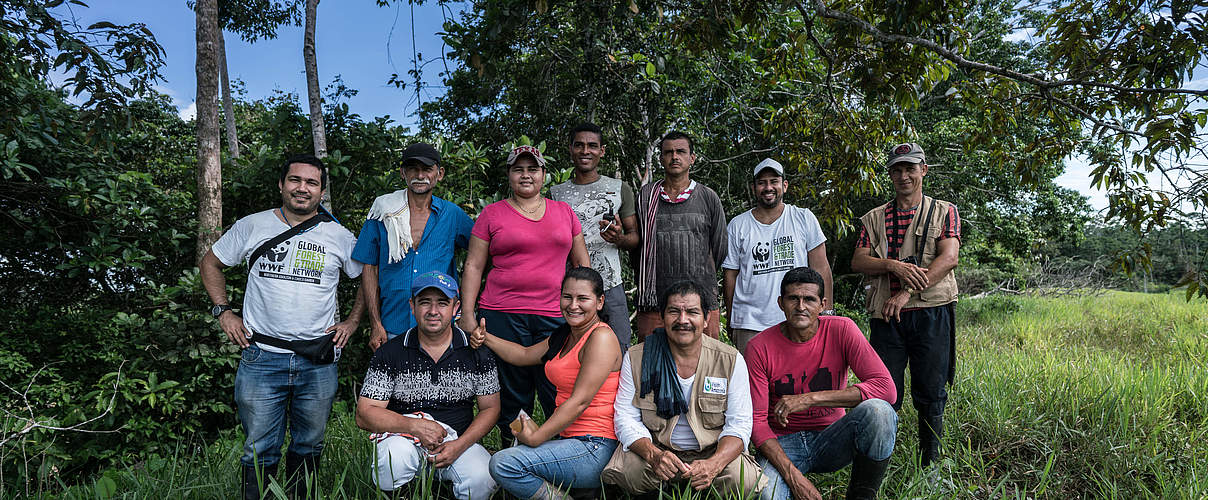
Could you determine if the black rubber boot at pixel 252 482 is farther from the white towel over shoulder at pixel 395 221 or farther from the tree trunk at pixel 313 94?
the tree trunk at pixel 313 94

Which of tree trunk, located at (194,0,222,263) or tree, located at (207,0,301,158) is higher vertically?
tree, located at (207,0,301,158)

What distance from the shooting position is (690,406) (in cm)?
292

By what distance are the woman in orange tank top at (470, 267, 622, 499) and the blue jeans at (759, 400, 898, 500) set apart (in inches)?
31.3

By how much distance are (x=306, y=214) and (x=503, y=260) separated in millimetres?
1075

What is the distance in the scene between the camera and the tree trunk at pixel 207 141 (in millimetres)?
4828

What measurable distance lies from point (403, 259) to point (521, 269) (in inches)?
24.9

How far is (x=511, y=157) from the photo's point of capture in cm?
344

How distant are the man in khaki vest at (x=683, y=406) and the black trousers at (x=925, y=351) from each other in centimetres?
123

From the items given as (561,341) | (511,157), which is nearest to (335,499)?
(561,341)

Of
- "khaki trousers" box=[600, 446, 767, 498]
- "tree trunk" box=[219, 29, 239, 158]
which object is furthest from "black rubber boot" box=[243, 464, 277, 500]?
"tree trunk" box=[219, 29, 239, 158]

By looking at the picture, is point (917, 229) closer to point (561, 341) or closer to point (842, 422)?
point (842, 422)

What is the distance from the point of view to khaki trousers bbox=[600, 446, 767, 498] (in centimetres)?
279

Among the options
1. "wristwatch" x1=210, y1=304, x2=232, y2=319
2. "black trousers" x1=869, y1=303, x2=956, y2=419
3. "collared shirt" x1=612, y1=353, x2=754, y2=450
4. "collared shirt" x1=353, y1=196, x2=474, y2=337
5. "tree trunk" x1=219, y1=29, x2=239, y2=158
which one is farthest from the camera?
"tree trunk" x1=219, y1=29, x2=239, y2=158

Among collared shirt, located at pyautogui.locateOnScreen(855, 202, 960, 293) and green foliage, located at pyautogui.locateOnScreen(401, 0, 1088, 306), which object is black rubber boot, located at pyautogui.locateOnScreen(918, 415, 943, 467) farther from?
green foliage, located at pyautogui.locateOnScreen(401, 0, 1088, 306)
